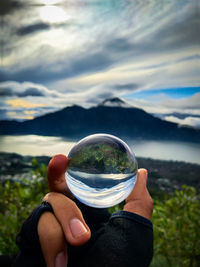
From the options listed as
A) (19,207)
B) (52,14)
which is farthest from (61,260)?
(52,14)

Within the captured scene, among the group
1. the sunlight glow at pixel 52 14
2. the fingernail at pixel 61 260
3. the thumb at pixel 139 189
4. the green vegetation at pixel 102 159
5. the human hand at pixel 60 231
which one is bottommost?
the fingernail at pixel 61 260

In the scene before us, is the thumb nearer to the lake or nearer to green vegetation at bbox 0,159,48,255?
green vegetation at bbox 0,159,48,255

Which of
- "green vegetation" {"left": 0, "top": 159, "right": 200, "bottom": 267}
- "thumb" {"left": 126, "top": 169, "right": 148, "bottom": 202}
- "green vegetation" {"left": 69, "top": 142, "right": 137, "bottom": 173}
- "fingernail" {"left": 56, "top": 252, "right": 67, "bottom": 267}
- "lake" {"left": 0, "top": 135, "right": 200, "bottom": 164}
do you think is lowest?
"green vegetation" {"left": 0, "top": 159, "right": 200, "bottom": 267}

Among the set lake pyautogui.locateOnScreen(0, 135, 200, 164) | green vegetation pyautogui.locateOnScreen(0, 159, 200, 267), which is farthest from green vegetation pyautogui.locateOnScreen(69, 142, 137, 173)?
lake pyautogui.locateOnScreen(0, 135, 200, 164)

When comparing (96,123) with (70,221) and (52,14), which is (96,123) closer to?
(52,14)

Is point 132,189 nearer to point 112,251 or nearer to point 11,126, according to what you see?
point 112,251

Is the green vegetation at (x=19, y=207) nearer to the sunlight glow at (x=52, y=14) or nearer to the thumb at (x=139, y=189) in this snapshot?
the thumb at (x=139, y=189)

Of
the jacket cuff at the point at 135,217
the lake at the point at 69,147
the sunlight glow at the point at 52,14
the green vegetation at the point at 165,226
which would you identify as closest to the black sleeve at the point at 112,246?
the jacket cuff at the point at 135,217
